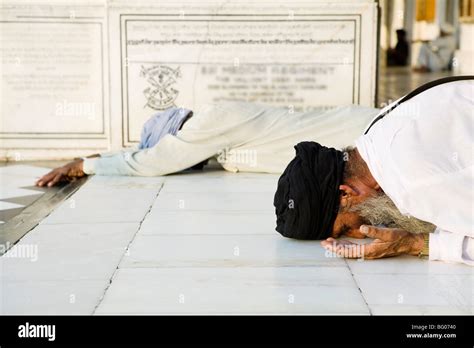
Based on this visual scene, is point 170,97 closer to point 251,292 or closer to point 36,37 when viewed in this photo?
point 36,37

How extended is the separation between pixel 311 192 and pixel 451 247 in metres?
0.57

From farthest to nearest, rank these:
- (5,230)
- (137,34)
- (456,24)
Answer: (456,24), (137,34), (5,230)

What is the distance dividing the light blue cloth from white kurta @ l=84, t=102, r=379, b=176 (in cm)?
13

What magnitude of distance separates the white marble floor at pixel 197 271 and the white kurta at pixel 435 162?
0.17 metres

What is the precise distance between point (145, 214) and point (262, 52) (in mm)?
2602

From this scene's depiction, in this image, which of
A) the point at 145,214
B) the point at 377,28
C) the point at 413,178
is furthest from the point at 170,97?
the point at 413,178

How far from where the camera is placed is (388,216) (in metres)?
3.26

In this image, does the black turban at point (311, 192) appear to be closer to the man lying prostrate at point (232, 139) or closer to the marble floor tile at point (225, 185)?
the marble floor tile at point (225, 185)

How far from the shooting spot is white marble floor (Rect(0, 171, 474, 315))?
2.73m

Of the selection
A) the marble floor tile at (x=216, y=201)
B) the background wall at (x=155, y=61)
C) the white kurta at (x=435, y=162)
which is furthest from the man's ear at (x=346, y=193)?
the background wall at (x=155, y=61)

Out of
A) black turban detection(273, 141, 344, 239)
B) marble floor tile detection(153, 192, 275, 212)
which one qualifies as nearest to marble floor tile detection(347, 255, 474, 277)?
black turban detection(273, 141, 344, 239)

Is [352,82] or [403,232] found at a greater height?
[352,82]

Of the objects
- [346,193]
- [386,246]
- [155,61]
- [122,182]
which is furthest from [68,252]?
[155,61]

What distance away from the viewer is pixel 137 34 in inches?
251
